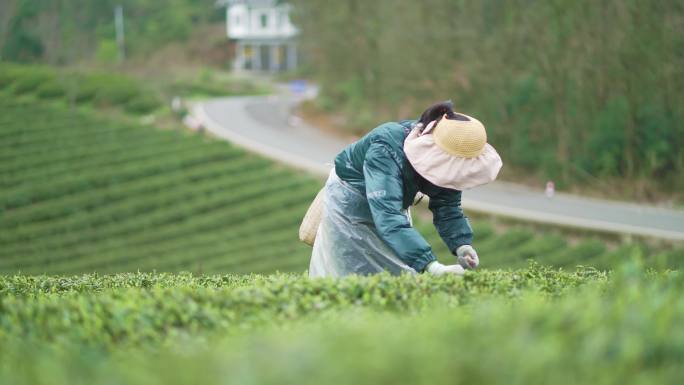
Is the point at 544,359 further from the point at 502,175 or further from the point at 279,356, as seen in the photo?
the point at 502,175

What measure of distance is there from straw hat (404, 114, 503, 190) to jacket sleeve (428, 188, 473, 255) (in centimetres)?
33

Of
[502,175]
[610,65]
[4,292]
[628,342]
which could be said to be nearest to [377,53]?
[502,175]

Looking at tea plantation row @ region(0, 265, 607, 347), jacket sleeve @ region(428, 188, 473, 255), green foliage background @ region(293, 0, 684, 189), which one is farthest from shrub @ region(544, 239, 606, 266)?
tea plantation row @ region(0, 265, 607, 347)

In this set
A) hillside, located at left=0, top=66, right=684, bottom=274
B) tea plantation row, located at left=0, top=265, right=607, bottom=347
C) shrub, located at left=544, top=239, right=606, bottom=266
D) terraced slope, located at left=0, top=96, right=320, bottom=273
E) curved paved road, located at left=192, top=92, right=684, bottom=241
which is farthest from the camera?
curved paved road, located at left=192, top=92, right=684, bottom=241

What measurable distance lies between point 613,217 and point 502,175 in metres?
4.63

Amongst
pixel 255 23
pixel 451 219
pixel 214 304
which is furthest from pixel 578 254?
pixel 255 23

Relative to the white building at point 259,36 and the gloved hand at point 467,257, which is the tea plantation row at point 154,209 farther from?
the white building at point 259,36

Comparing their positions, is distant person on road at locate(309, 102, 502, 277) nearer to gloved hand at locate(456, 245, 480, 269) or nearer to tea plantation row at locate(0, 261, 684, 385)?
gloved hand at locate(456, 245, 480, 269)

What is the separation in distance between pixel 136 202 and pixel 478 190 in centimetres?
776

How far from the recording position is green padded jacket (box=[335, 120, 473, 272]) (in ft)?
11.9

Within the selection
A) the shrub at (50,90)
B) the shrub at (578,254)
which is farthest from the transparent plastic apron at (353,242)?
the shrub at (50,90)

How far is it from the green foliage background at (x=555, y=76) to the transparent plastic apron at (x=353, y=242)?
613 inches

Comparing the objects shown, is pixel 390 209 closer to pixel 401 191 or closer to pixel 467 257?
pixel 401 191

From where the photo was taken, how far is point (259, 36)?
4662cm
